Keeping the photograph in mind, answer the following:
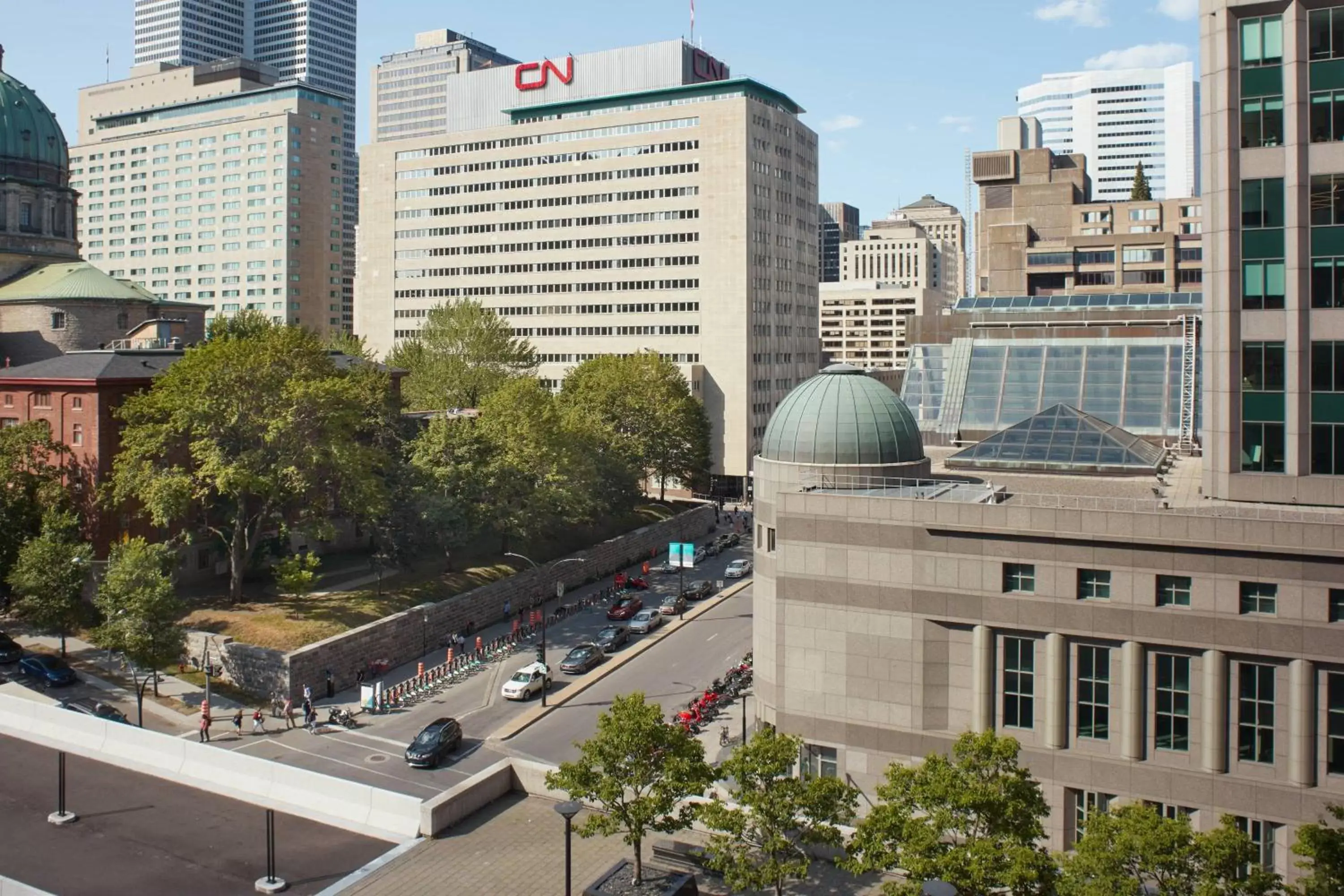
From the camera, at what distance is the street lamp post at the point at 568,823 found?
88.8 ft

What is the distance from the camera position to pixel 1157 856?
2525cm

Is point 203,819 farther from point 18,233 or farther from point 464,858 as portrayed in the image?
point 18,233

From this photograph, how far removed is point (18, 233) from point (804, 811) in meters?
111

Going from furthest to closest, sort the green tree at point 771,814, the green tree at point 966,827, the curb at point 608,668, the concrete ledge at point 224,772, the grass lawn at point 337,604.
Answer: the grass lawn at point 337,604
the curb at point 608,668
the concrete ledge at point 224,772
the green tree at point 771,814
the green tree at point 966,827

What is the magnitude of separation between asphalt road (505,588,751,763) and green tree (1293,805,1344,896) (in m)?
28.5

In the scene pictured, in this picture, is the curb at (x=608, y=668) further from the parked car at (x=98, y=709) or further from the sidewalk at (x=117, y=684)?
the parked car at (x=98, y=709)

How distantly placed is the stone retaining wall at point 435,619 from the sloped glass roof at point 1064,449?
33.9 metres

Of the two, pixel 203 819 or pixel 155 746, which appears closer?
pixel 203 819

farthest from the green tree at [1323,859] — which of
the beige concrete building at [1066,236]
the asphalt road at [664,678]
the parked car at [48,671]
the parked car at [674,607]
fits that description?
the beige concrete building at [1066,236]

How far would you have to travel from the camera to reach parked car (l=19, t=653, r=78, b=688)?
194 feet

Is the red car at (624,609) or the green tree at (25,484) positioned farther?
the red car at (624,609)

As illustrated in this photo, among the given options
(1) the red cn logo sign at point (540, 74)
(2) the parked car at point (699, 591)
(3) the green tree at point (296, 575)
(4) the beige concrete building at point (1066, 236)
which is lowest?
(2) the parked car at point (699, 591)

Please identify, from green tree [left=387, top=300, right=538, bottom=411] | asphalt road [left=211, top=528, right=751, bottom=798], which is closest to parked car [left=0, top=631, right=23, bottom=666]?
asphalt road [left=211, top=528, right=751, bottom=798]

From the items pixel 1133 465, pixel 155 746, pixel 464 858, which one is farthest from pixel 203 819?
pixel 1133 465
